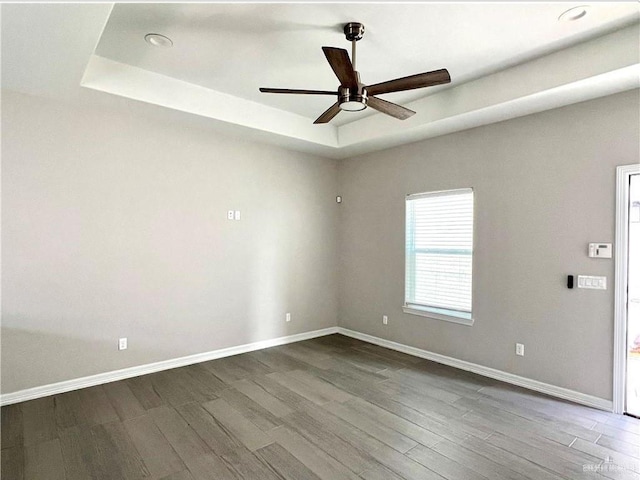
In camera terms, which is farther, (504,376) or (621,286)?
(504,376)

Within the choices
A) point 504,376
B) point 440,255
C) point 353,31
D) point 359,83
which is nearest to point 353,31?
point 353,31

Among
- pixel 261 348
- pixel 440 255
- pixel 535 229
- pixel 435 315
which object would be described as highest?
pixel 535 229

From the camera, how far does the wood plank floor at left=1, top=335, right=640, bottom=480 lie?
7.52 ft

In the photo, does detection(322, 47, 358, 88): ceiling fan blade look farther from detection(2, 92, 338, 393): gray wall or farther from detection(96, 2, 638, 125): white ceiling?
detection(2, 92, 338, 393): gray wall

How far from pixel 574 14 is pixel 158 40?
3078 millimetres

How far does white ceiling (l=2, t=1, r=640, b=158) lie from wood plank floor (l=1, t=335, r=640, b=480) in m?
2.77

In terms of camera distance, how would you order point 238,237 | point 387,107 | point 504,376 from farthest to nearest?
point 238,237
point 504,376
point 387,107

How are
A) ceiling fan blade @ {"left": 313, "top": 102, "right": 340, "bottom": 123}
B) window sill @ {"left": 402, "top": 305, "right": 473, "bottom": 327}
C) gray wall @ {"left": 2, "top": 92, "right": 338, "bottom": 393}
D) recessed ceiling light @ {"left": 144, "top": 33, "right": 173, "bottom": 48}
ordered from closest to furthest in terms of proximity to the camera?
recessed ceiling light @ {"left": 144, "top": 33, "right": 173, "bottom": 48} < ceiling fan blade @ {"left": 313, "top": 102, "right": 340, "bottom": 123} < gray wall @ {"left": 2, "top": 92, "right": 338, "bottom": 393} < window sill @ {"left": 402, "top": 305, "right": 473, "bottom": 327}

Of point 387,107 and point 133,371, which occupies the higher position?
point 387,107

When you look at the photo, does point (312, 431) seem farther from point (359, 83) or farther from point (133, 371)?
point (359, 83)

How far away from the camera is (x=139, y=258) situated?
3.89 meters

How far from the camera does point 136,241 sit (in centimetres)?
387

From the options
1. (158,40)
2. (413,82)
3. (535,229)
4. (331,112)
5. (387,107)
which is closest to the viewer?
(413,82)

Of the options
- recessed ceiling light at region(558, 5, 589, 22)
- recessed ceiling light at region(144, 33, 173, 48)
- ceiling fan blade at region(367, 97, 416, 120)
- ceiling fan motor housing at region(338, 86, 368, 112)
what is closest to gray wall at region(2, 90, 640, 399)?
recessed ceiling light at region(558, 5, 589, 22)
